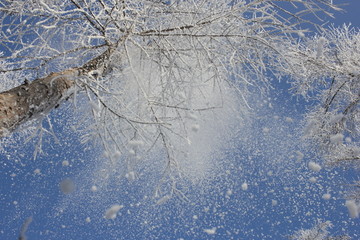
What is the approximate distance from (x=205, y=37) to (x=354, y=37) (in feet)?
11.1

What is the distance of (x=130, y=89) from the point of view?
3.83m

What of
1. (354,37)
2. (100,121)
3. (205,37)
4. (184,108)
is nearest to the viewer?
(205,37)

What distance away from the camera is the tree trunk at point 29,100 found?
241 centimetres

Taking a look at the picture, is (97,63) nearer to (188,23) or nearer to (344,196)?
(188,23)

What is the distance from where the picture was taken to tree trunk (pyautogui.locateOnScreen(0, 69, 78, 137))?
241 cm

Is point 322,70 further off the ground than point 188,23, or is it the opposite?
point 322,70

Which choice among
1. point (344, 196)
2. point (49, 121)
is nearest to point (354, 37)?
point (344, 196)

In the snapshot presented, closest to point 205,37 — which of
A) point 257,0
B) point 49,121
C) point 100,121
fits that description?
point 257,0

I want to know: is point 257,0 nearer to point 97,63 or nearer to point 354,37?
point 97,63

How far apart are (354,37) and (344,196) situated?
9.20 feet

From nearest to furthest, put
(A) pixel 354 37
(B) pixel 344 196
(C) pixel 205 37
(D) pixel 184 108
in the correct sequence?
(C) pixel 205 37, (D) pixel 184 108, (A) pixel 354 37, (B) pixel 344 196

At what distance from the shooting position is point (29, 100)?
8.61ft

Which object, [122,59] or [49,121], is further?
[122,59]

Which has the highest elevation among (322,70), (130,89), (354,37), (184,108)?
(354,37)
